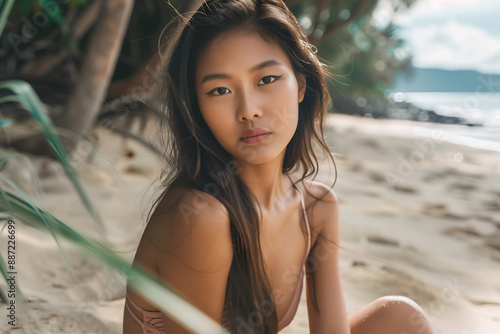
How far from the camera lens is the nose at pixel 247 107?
0.90 meters

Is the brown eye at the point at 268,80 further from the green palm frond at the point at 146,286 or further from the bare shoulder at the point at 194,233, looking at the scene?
the green palm frond at the point at 146,286

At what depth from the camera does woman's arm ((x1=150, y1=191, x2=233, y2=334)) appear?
0.86m

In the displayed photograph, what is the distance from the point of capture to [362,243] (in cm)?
216

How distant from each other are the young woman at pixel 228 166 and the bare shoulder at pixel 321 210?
9 centimetres

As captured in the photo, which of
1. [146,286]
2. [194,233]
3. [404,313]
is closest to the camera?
[146,286]

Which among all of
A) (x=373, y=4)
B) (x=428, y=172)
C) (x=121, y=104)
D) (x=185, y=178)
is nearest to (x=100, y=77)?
(x=121, y=104)

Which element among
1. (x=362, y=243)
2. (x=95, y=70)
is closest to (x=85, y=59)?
(x=95, y=70)

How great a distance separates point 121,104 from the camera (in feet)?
9.48

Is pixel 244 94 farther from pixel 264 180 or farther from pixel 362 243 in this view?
pixel 362 243

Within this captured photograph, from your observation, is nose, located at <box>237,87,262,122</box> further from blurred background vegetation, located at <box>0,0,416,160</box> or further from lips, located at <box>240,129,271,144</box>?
blurred background vegetation, located at <box>0,0,416,160</box>

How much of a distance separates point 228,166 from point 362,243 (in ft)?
4.43

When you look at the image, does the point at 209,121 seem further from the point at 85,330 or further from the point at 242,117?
the point at 85,330

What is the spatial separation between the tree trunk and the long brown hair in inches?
53.8

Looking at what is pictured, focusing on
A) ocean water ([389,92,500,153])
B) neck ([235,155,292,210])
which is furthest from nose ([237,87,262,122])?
ocean water ([389,92,500,153])
